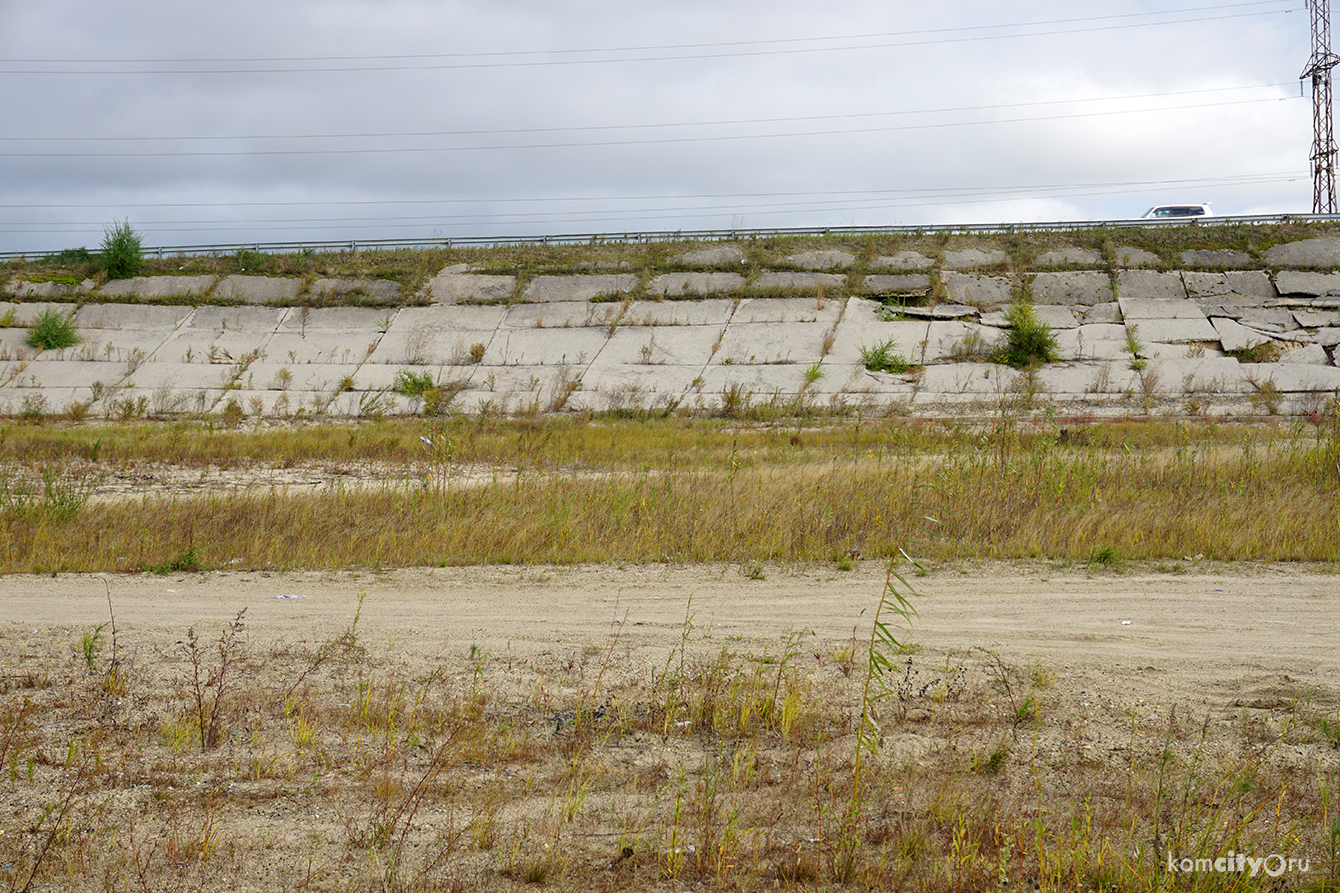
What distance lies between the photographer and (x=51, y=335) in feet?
109

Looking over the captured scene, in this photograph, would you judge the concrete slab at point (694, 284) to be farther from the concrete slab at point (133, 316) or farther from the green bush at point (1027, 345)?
the concrete slab at point (133, 316)

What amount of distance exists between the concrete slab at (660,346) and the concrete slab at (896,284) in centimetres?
709

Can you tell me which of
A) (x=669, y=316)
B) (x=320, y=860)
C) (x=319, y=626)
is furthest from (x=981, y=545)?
(x=669, y=316)

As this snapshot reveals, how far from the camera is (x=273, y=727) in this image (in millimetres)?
5781

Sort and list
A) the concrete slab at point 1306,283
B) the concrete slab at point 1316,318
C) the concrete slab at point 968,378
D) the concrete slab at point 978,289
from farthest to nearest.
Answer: the concrete slab at point 978,289
the concrete slab at point 1306,283
the concrete slab at point 1316,318
the concrete slab at point 968,378

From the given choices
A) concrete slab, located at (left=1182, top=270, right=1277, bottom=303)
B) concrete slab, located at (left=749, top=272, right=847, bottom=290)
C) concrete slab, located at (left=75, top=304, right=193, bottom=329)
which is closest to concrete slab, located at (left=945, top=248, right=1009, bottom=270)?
concrete slab, located at (left=749, top=272, right=847, bottom=290)

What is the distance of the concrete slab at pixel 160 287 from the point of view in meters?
38.0

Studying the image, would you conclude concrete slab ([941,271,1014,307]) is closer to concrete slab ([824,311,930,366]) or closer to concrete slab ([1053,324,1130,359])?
concrete slab ([824,311,930,366])

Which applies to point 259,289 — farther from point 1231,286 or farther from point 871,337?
point 1231,286

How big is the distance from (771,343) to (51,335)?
89.7ft

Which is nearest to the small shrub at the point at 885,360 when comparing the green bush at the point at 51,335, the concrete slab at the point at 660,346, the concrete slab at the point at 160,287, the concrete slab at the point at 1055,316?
the concrete slab at the point at 660,346

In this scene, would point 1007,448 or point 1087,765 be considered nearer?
point 1087,765

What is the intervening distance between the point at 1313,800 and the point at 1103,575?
5.02m

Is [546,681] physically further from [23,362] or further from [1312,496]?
[23,362]
